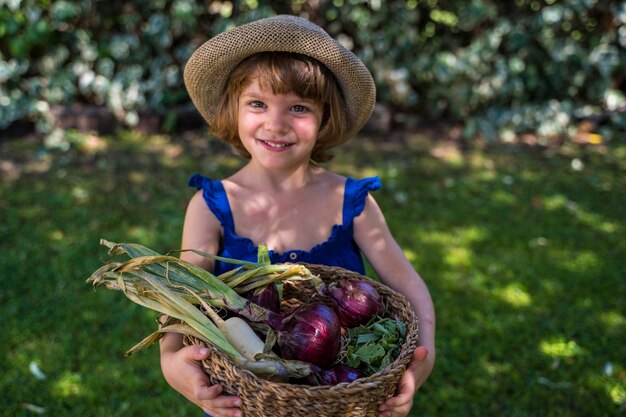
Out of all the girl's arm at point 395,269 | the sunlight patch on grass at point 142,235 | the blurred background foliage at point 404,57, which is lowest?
the sunlight patch on grass at point 142,235

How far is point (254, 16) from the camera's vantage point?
219 inches

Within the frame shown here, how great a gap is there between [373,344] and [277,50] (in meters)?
0.86

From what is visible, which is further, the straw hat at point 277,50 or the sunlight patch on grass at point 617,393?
the sunlight patch on grass at point 617,393

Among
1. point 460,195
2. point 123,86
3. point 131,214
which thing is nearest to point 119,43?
point 123,86

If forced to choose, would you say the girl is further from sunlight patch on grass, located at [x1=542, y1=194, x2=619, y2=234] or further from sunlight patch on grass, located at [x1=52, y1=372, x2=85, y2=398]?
sunlight patch on grass, located at [x1=542, y1=194, x2=619, y2=234]

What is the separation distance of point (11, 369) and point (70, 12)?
3.46m

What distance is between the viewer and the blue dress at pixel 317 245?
78.1 inches

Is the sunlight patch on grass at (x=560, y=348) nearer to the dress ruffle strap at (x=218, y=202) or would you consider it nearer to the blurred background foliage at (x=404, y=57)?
the dress ruffle strap at (x=218, y=202)

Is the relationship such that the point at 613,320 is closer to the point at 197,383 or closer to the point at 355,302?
the point at 355,302

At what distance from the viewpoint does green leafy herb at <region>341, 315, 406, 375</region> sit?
1.51 metres

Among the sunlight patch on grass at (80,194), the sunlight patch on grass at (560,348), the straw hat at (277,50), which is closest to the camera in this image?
the straw hat at (277,50)

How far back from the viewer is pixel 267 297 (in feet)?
5.24

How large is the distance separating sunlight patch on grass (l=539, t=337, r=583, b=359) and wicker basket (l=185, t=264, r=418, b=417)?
6.52 feet

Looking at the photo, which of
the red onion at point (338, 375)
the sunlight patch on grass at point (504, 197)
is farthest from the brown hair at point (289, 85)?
the sunlight patch on grass at point (504, 197)
